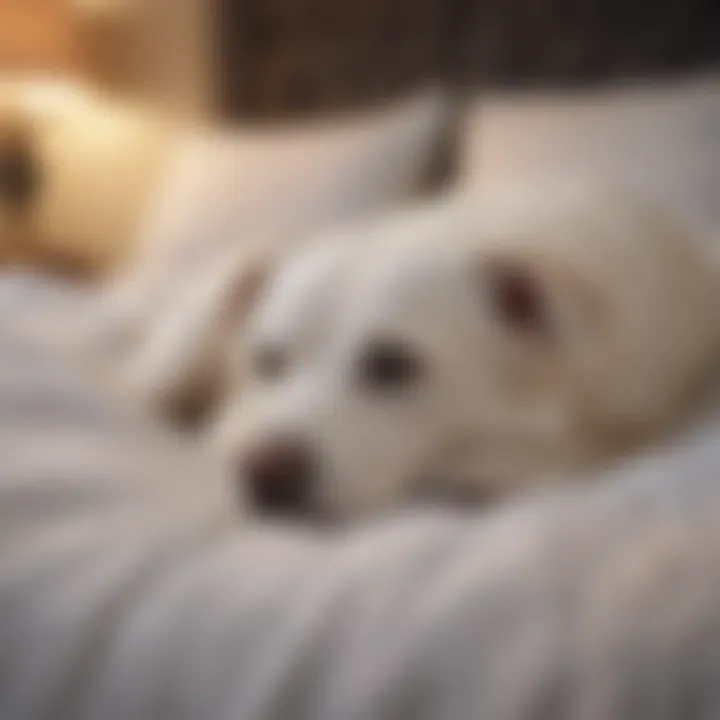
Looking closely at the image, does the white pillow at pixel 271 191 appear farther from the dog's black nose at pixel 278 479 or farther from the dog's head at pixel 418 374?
the dog's black nose at pixel 278 479

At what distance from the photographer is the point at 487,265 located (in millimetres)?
992

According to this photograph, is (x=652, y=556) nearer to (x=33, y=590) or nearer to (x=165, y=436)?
→ (x=33, y=590)

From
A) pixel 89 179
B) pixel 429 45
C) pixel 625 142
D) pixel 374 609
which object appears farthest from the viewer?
pixel 89 179

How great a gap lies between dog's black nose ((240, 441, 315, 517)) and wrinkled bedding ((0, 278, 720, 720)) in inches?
2.5

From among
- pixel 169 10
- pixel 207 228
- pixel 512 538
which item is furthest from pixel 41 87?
pixel 512 538

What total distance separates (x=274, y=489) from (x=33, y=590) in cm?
22

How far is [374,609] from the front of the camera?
0.61 meters

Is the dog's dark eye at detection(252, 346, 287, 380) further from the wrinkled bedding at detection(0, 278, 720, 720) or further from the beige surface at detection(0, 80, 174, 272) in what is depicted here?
the beige surface at detection(0, 80, 174, 272)

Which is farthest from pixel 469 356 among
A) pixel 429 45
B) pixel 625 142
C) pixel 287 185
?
pixel 429 45

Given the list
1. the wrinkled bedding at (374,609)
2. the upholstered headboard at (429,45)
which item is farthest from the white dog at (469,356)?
the upholstered headboard at (429,45)

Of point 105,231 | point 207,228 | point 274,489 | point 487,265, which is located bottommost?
point 105,231

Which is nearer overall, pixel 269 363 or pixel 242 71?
pixel 269 363

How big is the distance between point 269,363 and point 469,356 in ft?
0.69

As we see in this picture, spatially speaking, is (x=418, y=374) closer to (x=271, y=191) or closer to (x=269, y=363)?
(x=269, y=363)
